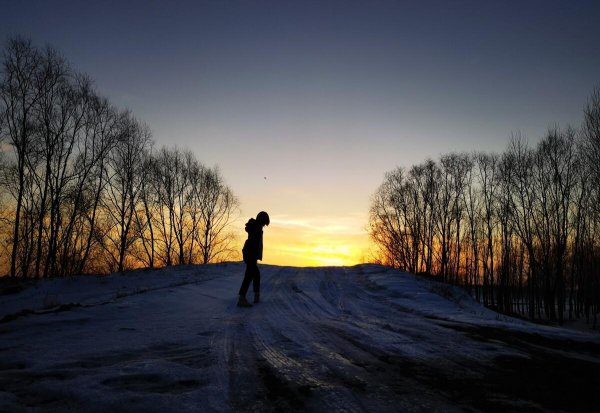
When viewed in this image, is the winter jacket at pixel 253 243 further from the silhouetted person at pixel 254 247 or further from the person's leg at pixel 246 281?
the person's leg at pixel 246 281

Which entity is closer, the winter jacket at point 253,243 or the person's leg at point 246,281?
the person's leg at point 246,281

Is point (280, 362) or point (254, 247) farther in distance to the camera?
point (254, 247)

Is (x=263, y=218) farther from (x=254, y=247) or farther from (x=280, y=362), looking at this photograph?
(x=280, y=362)

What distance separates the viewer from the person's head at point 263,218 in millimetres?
8084

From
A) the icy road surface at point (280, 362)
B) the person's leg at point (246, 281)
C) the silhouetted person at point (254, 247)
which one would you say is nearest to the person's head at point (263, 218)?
the silhouetted person at point (254, 247)

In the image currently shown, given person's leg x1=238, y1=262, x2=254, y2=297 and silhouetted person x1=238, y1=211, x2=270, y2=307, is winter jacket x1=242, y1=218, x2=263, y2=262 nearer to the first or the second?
silhouetted person x1=238, y1=211, x2=270, y2=307

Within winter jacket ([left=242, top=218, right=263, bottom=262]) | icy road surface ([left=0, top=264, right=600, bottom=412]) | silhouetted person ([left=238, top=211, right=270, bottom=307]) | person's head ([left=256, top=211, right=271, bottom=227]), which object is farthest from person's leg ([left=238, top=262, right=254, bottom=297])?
person's head ([left=256, top=211, right=271, bottom=227])

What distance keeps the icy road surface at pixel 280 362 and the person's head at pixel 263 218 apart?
7.72ft

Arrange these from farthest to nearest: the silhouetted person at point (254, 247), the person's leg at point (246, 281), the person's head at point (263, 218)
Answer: the person's head at point (263, 218) → the silhouetted person at point (254, 247) → the person's leg at point (246, 281)

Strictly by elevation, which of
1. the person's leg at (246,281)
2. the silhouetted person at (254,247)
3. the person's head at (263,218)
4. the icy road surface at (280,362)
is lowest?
the icy road surface at (280,362)

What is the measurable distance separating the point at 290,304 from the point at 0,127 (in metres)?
23.6

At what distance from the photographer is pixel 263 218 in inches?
319

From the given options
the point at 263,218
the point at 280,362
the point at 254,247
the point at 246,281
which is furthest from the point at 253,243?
the point at 280,362

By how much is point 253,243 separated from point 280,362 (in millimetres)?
4990
